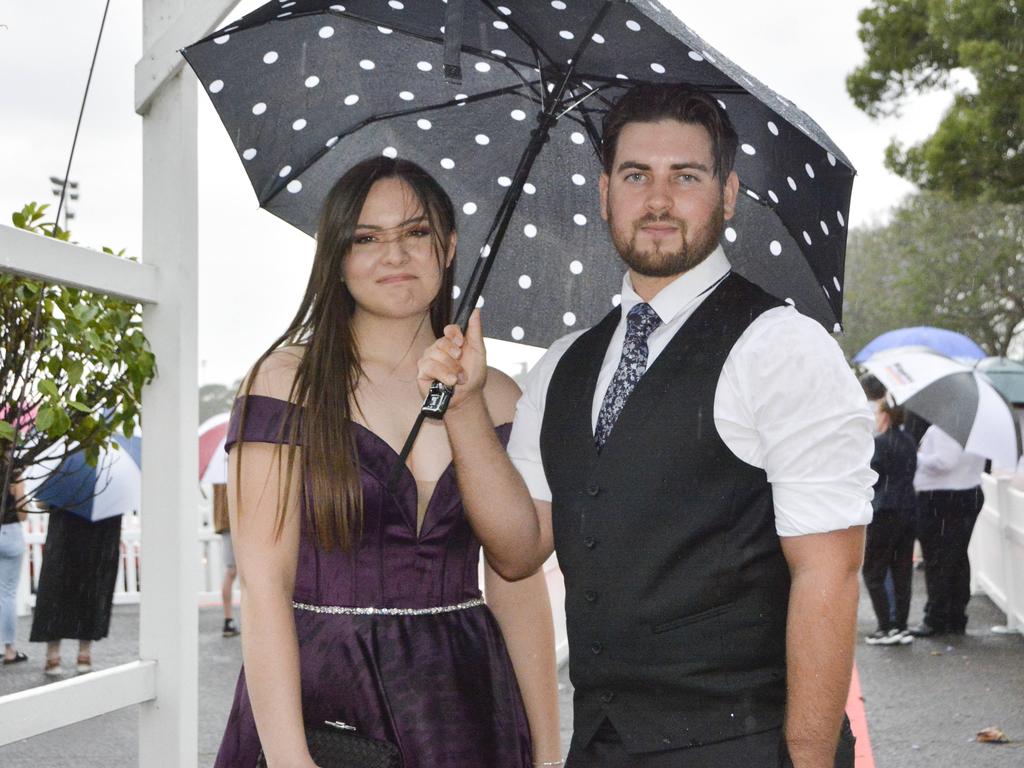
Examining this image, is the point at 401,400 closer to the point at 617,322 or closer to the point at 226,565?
the point at 617,322

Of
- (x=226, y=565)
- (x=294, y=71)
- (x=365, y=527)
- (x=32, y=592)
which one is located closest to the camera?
(x=365, y=527)

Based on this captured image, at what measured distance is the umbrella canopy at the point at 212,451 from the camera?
458 inches

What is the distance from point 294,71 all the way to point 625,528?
4.81 ft

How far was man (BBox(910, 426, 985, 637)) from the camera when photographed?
9.76m

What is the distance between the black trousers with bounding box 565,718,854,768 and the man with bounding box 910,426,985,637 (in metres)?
7.78

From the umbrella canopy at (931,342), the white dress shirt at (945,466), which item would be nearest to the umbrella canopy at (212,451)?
the white dress shirt at (945,466)

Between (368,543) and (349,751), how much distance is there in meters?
0.43

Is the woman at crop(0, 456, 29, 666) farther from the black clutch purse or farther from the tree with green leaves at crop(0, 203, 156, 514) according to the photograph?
the black clutch purse

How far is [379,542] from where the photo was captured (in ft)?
9.15

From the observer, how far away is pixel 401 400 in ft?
9.61

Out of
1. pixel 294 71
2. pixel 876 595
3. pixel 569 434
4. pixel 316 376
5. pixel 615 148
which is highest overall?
pixel 294 71

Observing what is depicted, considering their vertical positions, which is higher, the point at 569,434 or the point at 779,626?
the point at 569,434

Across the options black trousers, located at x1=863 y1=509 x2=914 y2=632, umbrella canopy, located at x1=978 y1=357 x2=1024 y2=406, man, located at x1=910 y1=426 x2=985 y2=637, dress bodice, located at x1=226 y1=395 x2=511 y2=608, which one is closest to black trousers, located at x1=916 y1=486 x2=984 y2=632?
man, located at x1=910 y1=426 x2=985 y2=637

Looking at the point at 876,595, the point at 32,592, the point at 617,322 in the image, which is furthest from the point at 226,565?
the point at 617,322
